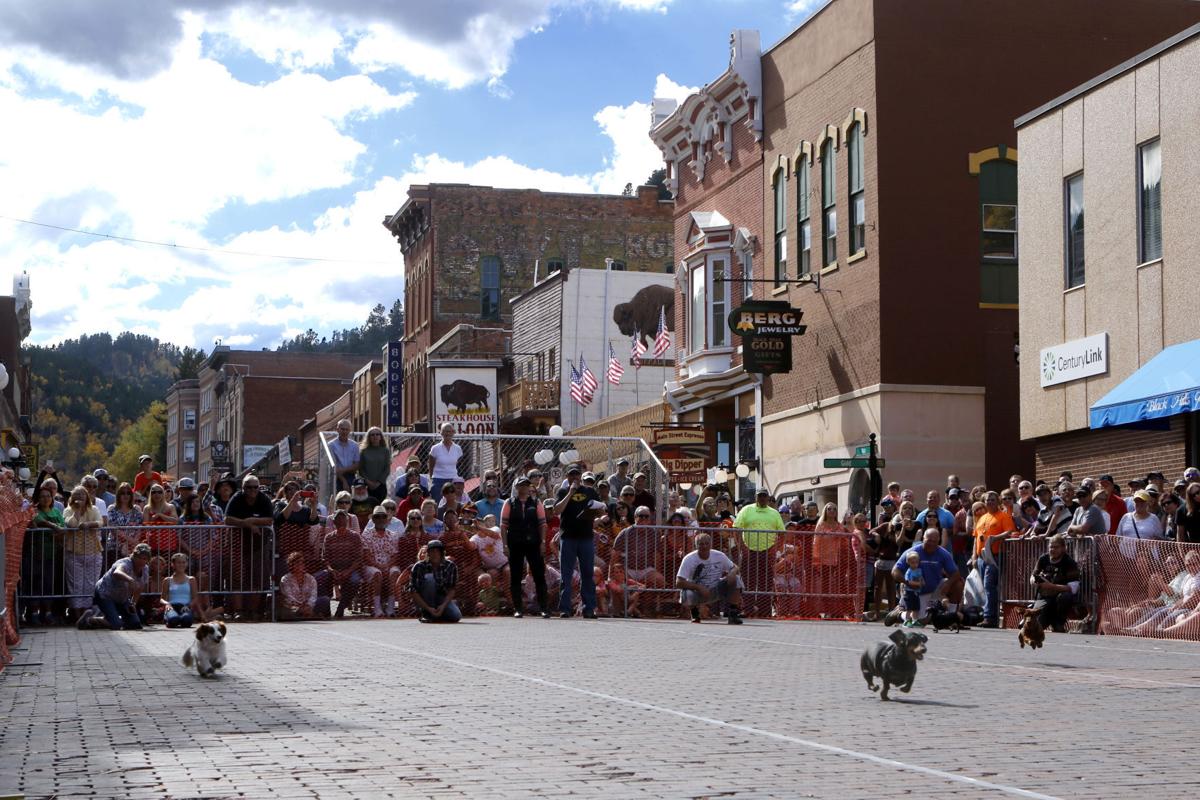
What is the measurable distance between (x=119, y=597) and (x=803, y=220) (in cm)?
1980

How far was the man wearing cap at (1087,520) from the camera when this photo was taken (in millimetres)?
20922

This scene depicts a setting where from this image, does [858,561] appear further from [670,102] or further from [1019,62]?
[670,102]

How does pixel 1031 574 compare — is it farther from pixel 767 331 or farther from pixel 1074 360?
pixel 767 331

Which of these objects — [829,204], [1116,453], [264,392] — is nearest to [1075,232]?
[1116,453]

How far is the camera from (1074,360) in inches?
1081

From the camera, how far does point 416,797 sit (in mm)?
7363

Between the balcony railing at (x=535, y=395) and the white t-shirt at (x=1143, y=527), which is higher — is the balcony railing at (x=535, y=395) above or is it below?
above

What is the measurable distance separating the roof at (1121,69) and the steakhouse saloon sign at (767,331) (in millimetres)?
7364

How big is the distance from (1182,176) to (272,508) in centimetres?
1346

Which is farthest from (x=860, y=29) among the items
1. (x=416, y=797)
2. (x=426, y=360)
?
(x=426, y=360)

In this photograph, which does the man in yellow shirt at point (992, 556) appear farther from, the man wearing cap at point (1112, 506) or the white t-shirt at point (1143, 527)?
the white t-shirt at point (1143, 527)

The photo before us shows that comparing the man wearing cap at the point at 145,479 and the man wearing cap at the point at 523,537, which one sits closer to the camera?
the man wearing cap at the point at 523,537

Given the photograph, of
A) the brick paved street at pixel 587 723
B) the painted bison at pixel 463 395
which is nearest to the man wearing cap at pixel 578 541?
the brick paved street at pixel 587 723

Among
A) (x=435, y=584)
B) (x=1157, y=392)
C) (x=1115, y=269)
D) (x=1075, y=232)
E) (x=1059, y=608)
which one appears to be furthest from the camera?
(x=1075, y=232)
